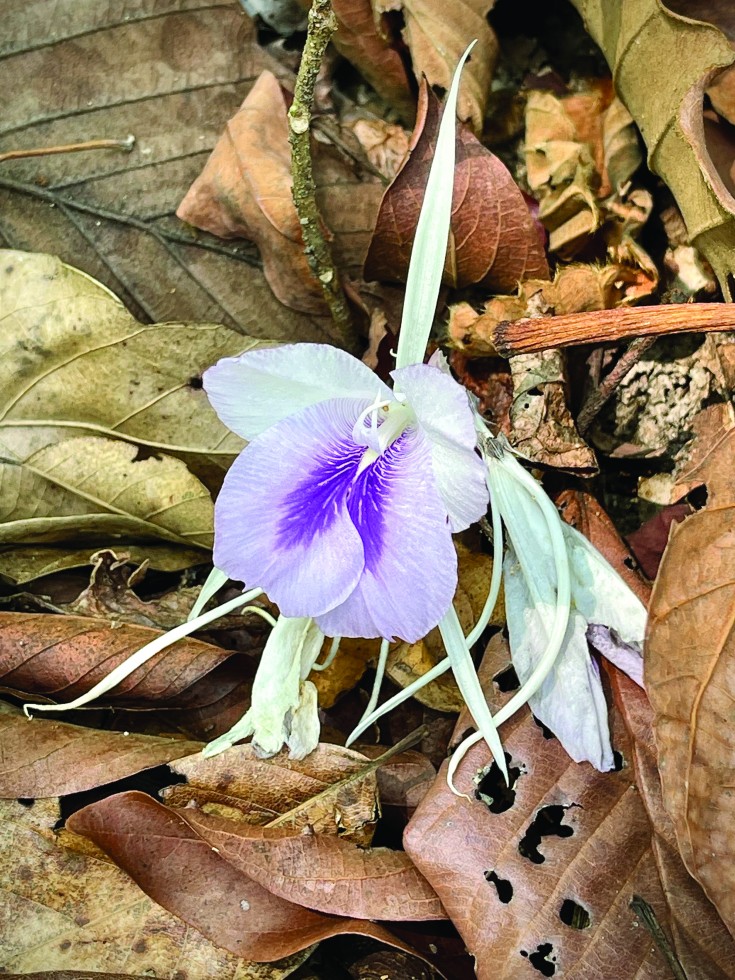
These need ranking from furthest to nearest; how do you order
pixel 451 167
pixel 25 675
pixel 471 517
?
1. pixel 25 675
2. pixel 451 167
3. pixel 471 517

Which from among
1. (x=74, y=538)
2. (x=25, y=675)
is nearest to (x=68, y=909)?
(x=25, y=675)

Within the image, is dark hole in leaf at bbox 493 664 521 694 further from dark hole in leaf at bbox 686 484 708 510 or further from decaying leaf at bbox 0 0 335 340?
decaying leaf at bbox 0 0 335 340

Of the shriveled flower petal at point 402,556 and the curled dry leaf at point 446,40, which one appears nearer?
the shriveled flower petal at point 402,556

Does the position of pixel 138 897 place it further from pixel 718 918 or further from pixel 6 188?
pixel 6 188

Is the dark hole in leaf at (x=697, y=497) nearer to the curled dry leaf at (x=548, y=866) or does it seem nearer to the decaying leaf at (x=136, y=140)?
the curled dry leaf at (x=548, y=866)

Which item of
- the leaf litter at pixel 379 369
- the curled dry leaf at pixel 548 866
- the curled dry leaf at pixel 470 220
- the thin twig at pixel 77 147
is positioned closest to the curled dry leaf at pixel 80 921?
the leaf litter at pixel 379 369

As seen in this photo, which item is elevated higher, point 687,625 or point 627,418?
point 627,418

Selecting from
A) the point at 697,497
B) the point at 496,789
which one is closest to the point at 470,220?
the point at 697,497

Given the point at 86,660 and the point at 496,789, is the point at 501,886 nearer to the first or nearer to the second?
the point at 496,789
